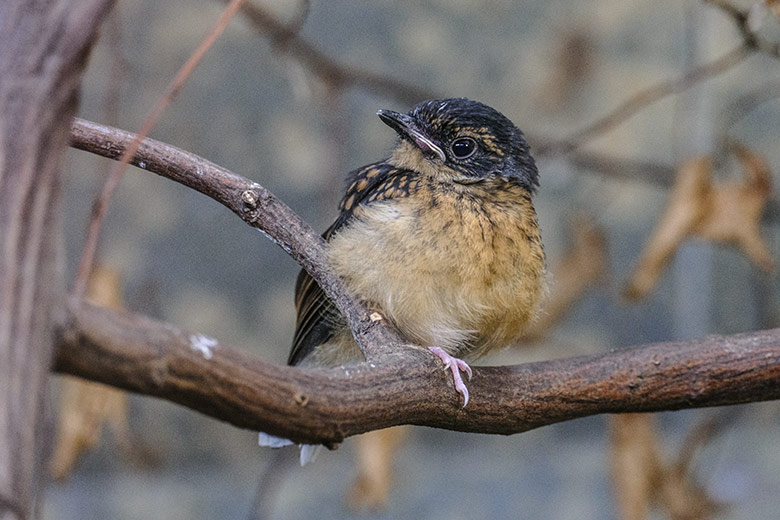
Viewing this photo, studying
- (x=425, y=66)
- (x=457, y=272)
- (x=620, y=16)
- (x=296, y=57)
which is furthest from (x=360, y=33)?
(x=457, y=272)

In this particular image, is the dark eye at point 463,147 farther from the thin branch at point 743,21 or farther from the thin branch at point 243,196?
the thin branch at point 743,21

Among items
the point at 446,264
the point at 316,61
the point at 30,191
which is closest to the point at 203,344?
the point at 30,191

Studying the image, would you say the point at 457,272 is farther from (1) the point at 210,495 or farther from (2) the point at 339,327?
(1) the point at 210,495

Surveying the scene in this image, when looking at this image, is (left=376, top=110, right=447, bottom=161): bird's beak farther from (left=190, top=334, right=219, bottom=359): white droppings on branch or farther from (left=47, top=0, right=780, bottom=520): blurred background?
(left=47, top=0, right=780, bottom=520): blurred background

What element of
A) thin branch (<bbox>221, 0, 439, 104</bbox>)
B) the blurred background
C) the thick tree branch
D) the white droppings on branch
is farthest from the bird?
the blurred background

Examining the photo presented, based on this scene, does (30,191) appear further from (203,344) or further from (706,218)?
(706,218)
